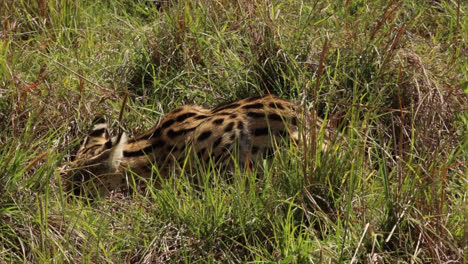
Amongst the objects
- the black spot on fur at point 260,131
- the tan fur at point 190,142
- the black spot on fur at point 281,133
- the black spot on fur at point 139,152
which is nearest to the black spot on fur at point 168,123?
the tan fur at point 190,142

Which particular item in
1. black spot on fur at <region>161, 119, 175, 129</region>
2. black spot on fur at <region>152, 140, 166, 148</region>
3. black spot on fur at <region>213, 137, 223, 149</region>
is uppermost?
black spot on fur at <region>161, 119, 175, 129</region>

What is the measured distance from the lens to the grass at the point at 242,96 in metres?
3.76

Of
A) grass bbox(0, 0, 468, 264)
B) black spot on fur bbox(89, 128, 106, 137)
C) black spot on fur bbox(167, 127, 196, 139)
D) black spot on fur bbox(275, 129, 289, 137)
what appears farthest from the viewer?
black spot on fur bbox(89, 128, 106, 137)

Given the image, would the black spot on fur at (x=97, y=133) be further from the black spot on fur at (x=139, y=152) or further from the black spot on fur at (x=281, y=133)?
the black spot on fur at (x=281, y=133)

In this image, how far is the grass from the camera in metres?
3.76

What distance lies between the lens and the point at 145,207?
4180 millimetres

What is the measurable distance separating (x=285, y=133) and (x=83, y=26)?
2.12 metres

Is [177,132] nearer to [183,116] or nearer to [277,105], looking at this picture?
[183,116]

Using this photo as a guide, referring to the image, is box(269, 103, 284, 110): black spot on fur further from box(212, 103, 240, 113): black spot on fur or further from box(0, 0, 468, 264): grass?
box(212, 103, 240, 113): black spot on fur

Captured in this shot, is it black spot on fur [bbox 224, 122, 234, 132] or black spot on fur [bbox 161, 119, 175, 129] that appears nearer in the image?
black spot on fur [bbox 224, 122, 234, 132]

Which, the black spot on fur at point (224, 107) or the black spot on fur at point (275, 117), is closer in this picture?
the black spot on fur at point (275, 117)

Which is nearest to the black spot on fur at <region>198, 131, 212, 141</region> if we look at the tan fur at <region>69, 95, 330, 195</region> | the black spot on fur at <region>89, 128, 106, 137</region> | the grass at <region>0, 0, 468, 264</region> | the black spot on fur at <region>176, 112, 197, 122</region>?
the tan fur at <region>69, 95, 330, 195</region>

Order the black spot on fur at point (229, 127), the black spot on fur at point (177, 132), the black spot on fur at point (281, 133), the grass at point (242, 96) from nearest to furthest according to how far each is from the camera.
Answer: the grass at point (242, 96), the black spot on fur at point (281, 133), the black spot on fur at point (229, 127), the black spot on fur at point (177, 132)

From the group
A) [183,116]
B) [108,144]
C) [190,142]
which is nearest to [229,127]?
[190,142]
